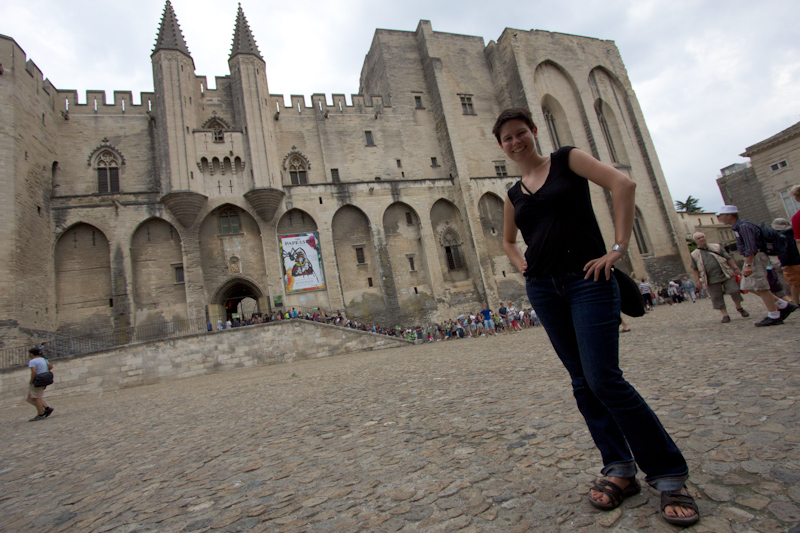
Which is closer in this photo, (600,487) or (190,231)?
(600,487)

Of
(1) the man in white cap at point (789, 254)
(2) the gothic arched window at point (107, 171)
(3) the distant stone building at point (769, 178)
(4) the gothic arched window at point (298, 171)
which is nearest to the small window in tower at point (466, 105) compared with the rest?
(4) the gothic arched window at point (298, 171)

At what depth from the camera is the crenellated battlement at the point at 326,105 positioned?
26500mm

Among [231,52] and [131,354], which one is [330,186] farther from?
[131,354]

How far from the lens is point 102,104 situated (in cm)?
2322

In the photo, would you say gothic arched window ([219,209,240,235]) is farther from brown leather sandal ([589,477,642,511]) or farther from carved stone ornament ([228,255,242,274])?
brown leather sandal ([589,477,642,511])

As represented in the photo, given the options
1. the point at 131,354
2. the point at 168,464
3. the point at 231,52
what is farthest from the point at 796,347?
the point at 231,52

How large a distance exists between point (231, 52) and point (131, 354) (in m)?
18.8

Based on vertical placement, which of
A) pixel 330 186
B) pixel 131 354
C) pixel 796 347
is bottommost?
pixel 796 347

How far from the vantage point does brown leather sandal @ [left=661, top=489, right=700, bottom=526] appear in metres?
1.44

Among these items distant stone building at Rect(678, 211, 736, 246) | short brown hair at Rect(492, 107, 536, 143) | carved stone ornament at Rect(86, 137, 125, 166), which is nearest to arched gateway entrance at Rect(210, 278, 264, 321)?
carved stone ornament at Rect(86, 137, 125, 166)

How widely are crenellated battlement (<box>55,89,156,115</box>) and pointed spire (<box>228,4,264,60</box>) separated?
226 inches

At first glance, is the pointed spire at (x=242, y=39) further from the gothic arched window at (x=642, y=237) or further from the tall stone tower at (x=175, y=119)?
the gothic arched window at (x=642, y=237)

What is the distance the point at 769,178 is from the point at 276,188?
33924mm

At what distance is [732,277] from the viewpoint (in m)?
6.51
